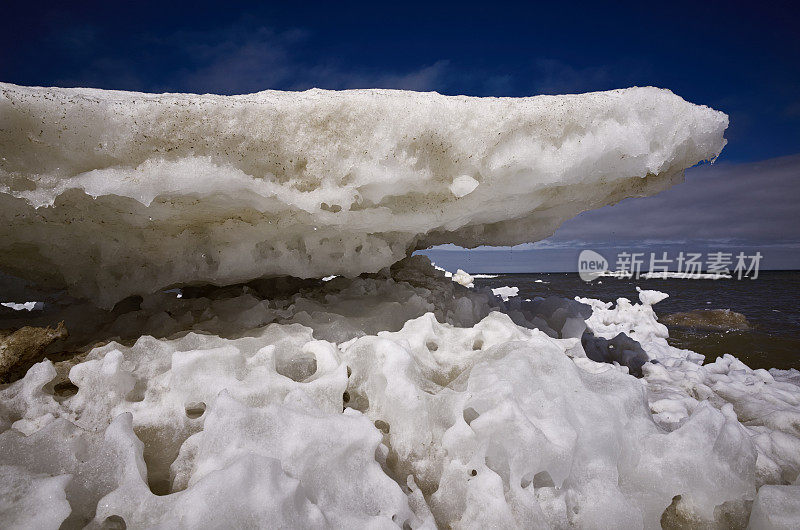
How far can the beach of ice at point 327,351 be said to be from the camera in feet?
5.05

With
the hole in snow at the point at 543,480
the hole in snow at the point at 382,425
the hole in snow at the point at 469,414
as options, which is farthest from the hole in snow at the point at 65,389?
A: the hole in snow at the point at 543,480

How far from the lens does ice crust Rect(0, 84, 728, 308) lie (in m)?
2.02

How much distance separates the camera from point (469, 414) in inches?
74.6

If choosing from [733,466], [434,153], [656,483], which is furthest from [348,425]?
A: [733,466]

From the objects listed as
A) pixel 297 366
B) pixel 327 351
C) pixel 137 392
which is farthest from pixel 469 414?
pixel 137 392

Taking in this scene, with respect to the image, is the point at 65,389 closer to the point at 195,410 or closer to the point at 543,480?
the point at 195,410

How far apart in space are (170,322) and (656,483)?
2876 mm

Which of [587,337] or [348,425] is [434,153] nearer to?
[348,425]

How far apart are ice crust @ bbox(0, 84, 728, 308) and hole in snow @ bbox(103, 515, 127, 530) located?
1.39 metres

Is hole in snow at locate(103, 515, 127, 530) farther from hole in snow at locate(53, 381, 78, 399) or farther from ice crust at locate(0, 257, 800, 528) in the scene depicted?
hole in snow at locate(53, 381, 78, 399)

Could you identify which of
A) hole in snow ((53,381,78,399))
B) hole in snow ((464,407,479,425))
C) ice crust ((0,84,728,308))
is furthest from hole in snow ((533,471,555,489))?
hole in snow ((53,381,78,399))

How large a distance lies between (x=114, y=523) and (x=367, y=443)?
87 cm

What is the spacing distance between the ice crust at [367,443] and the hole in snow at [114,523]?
0.04 ft

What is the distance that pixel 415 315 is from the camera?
2.98 m
